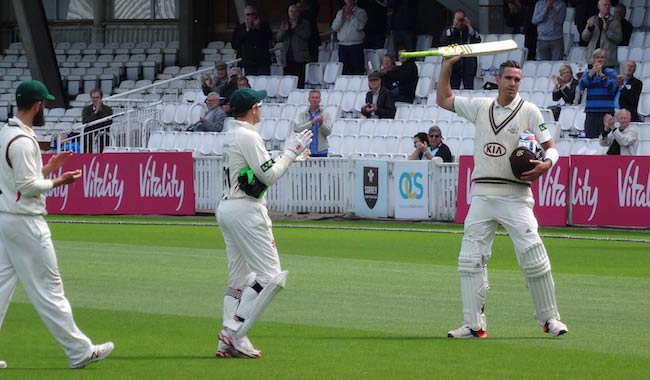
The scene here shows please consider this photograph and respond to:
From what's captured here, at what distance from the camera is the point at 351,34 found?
3019 centimetres

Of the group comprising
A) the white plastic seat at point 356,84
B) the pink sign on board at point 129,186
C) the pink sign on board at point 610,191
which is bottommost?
the pink sign on board at point 129,186

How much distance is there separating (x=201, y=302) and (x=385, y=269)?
3542mm

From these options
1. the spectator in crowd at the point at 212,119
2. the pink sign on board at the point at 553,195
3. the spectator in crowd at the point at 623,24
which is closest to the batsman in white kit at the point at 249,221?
the pink sign on board at the point at 553,195

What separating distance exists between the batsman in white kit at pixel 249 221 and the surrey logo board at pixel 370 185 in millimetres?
14547

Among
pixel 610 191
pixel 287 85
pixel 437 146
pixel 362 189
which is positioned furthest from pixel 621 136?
pixel 287 85

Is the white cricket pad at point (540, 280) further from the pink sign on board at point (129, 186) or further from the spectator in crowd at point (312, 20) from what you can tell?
the spectator in crowd at point (312, 20)

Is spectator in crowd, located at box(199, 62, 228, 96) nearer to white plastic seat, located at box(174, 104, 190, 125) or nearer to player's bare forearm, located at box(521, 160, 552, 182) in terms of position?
white plastic seat, located at box(174, 104, 190, 125)

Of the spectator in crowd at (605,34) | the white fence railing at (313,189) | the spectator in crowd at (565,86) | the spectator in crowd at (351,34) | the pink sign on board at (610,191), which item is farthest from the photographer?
the spectator in crowd at (351,34)

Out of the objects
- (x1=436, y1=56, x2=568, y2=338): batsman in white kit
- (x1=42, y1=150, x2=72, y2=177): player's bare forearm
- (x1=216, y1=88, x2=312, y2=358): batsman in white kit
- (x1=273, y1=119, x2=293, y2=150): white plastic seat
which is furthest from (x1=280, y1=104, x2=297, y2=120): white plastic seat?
(x1=42, y1=150, x2=72, y2=177): player's bare forearm

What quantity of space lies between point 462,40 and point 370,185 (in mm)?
4082

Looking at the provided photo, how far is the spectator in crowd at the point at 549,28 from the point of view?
27.7 m

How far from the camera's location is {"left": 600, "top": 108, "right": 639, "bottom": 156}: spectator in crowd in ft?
74.2

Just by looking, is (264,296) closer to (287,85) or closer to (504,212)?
(504,212)

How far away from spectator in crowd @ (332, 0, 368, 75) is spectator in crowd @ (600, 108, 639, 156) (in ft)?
27.4
